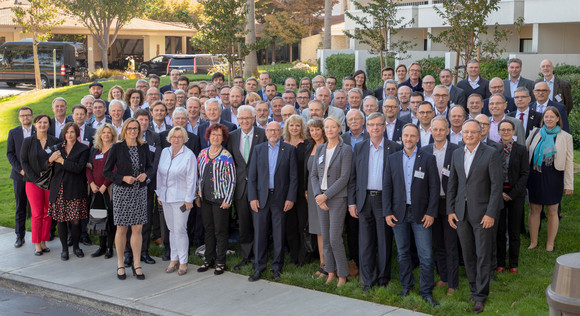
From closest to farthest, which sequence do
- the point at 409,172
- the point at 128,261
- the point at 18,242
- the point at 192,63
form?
the point at 409,172 < the point at 128,261 < the point at 18,242 < the point at 192,63

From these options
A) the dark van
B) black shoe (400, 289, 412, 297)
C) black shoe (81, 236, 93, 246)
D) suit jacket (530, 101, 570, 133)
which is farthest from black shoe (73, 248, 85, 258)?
the dark van

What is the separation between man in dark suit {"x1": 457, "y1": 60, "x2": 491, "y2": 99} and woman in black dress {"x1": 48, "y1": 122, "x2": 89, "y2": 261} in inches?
247

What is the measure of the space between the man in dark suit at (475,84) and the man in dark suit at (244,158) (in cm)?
416

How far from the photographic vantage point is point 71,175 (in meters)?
10.1

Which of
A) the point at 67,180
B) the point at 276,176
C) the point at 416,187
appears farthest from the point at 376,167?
the point at 67,180

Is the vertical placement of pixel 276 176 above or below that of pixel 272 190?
above

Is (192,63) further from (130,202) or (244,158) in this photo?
(130,202)

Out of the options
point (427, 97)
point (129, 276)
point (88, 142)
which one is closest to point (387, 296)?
point (129, 276)

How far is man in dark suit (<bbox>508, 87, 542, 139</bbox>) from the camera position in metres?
9.81

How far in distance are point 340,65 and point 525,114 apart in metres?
23.8

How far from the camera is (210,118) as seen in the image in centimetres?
1031

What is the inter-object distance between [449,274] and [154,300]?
11.4 ft

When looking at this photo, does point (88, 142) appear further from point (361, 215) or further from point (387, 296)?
point (387, 296)

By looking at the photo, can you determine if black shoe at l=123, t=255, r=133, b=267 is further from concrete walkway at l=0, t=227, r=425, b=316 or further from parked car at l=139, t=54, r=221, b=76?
parked car at l=139, t=54, r=221, b=76
